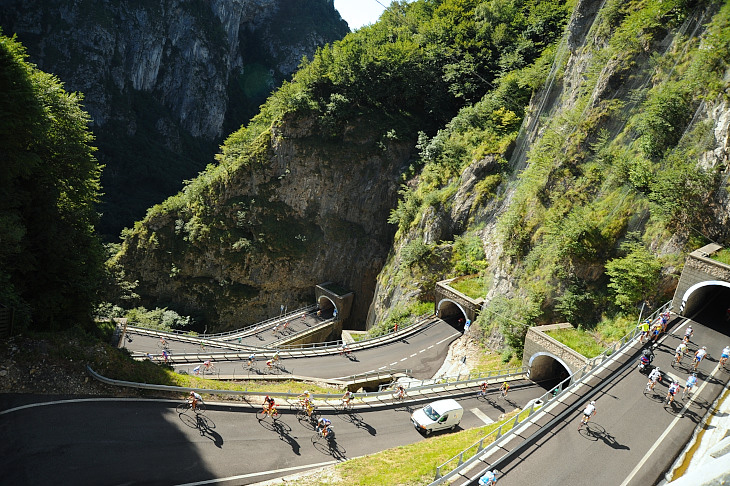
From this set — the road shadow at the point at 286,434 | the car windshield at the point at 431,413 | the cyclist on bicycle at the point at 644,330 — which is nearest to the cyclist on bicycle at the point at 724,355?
the cyclist on bicycle at the point at 644,330

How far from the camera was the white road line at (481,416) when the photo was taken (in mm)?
21094

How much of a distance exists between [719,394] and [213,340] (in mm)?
37800

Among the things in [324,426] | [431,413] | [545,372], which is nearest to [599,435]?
[431,413]

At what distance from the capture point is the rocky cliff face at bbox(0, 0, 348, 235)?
9900 centimetres

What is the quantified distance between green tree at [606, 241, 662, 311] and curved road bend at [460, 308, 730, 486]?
13.7ft

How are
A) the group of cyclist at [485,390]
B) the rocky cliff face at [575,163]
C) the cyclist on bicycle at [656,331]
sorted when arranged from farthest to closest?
the group of cyclist at [485,390]
the rocky cliff face at [575,163]
the cyclist on bicycle at [656,331]

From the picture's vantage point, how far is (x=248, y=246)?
2034 inches

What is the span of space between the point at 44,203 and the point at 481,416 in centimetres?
2546

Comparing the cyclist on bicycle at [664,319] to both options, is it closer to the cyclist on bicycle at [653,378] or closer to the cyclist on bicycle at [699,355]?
the cyclist on bicycle at [699,355]

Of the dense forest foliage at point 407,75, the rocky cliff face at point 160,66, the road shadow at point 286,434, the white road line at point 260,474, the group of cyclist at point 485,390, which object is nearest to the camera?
the white road line at point 260,474

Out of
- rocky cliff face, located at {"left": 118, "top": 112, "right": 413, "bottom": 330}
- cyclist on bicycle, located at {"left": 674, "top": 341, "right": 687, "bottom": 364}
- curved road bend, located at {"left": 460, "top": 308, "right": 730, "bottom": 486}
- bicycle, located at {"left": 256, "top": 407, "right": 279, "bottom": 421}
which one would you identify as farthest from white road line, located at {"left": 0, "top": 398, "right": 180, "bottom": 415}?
rocky cliff face, located at {"left": 118, "top": 112, "right": 413, "bottom": 330}

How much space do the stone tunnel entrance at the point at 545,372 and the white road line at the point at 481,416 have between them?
4914mm

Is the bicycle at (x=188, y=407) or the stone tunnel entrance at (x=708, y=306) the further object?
the stone tunnel entrance at (x=708, y=306)

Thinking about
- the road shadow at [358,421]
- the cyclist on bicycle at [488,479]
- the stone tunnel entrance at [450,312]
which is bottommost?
the road shadow at [358,421]
